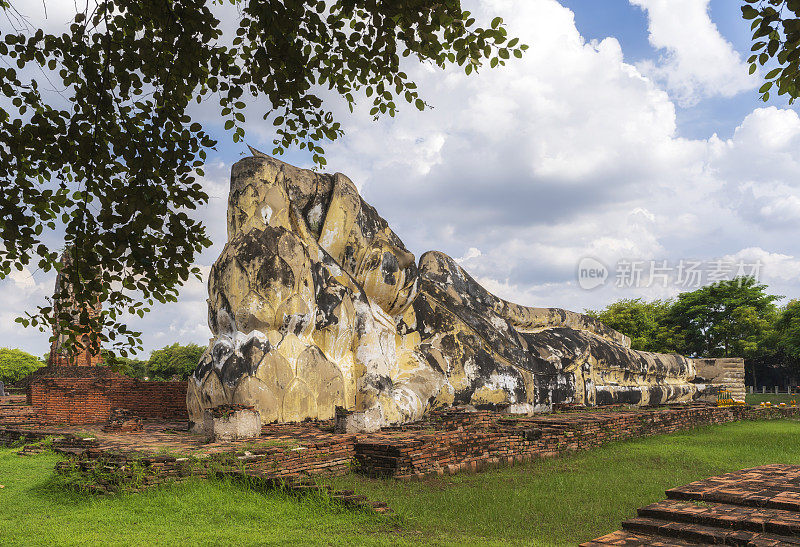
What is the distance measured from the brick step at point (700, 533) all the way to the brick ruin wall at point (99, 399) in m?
10.4

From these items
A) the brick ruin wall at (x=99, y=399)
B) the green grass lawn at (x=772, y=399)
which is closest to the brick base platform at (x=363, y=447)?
the brick ruin wall at (x=99, y=399)

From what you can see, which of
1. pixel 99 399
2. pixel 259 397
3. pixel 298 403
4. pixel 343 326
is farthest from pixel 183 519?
pixel 99 399

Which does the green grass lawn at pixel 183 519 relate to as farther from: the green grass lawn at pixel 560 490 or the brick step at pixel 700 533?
the brick step at pixel 700 533

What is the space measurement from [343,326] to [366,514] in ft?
19.0

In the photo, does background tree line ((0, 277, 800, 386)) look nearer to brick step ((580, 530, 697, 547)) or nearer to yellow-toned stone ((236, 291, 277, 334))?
yellow-toned stone ((236, 291, 277, 334))

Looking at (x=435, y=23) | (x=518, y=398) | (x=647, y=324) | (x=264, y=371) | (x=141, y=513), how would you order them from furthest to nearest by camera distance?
(x=647, y=324) < (x=518, y=398) < (x=264, y=371) < (x=141, y=513) < (x=435, y=23)

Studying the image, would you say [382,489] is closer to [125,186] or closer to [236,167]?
[125,186]

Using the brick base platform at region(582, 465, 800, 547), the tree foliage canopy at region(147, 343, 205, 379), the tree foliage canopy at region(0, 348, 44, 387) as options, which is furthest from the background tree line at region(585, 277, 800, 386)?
the tree foliage canopy at region(0, 348, 44, 387)

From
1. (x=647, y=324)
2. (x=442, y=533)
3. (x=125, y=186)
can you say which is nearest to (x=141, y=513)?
(x=442, y=533)

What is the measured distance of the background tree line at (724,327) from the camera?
30.2 metres

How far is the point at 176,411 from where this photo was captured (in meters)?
12.5

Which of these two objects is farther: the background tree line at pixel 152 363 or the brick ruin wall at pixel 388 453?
the background tree line at pixel 152 363

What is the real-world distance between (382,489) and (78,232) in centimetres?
350

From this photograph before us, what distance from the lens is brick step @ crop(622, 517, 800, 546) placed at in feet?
10.4
